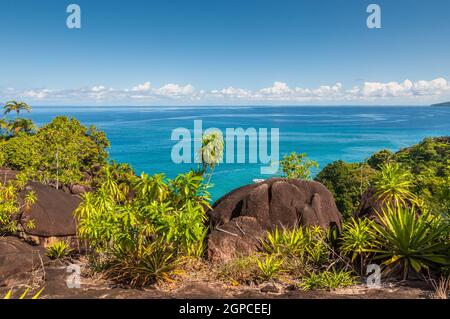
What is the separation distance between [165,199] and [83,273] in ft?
9.43

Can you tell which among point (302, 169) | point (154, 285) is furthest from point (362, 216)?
point (302, 169)

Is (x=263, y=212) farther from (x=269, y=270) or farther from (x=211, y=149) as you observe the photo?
(x=269, y=270)

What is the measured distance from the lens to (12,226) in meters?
15.0

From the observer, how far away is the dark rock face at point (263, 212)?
1012cm

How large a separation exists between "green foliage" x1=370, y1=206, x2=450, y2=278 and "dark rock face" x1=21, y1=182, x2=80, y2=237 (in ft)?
50.1

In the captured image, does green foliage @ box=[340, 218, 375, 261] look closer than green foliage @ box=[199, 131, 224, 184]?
Yes

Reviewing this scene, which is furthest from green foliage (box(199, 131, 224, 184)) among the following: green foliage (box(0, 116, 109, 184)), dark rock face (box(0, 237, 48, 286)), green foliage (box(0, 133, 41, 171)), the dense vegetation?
green foliage (box(0, 133, 41, 171))

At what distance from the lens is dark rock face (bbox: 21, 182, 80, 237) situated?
1651cm

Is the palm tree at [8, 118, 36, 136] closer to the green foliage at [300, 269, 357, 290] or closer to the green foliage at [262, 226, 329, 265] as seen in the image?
the green foliage at [262, 226, 329, 265]

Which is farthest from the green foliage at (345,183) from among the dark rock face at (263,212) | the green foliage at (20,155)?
the green foliage at (20,155)

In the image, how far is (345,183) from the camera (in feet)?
130

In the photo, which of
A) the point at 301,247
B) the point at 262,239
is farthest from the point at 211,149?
the point at 301,247

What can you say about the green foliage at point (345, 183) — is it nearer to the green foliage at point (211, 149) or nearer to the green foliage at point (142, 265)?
the green foliage at point (211, 149)

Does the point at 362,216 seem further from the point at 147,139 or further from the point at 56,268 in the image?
the point at 147,139
